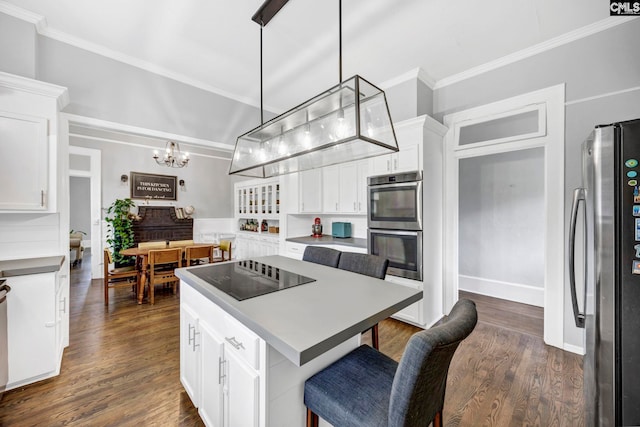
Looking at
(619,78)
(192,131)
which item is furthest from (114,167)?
(619,78)

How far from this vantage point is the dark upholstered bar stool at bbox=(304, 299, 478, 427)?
33.1 inches

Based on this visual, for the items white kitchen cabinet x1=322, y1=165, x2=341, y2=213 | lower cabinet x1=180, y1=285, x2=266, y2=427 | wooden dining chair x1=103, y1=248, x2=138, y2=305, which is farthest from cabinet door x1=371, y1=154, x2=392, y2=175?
wooden dining chair x1=103, y1=248, x2=138, y2=305

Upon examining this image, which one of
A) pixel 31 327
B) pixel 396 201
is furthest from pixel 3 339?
pixel 396 201

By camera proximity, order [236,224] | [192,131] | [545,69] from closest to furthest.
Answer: [545,69] < [192,131] < [236,224]

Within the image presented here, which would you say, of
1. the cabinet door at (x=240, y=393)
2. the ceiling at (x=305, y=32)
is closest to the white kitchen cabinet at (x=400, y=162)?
the ceiling at (x=305, y=32)

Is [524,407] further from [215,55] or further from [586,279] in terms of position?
[215,55]

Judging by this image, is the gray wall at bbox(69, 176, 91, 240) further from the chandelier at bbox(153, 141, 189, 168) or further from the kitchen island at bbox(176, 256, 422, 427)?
the kitchen island at bbox(176, 256, 422, 427)

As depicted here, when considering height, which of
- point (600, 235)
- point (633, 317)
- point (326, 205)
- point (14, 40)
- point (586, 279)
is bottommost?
point (633, 317)

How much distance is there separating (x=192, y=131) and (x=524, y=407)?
12.2 ft

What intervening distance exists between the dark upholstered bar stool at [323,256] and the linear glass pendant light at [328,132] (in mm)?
785

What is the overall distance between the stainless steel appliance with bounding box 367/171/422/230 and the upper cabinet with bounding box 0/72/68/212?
3029mm

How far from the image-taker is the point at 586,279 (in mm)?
1558

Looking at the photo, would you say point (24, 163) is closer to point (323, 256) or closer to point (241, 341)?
point (241, 341)

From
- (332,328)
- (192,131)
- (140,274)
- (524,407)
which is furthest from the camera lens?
(140,274)
